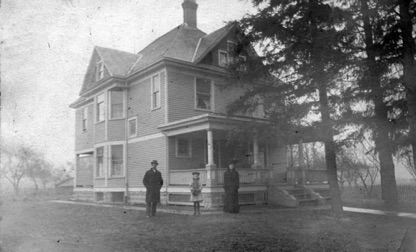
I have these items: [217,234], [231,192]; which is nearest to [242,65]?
[231,192]

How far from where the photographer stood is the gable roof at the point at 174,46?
18.5 meters

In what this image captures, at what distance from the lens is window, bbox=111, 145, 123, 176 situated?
1942 centimetres

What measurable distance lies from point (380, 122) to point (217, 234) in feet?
18.9

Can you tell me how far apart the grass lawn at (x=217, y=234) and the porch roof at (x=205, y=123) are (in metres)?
4.25

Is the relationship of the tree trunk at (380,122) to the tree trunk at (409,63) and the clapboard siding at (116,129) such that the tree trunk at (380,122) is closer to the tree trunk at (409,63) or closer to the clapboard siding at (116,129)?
the tree trunk at (409,63)

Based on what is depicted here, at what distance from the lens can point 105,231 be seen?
8875 millimetres

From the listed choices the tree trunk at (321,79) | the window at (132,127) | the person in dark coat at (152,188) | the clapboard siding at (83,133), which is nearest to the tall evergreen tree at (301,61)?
the tree trunk at (321,79)

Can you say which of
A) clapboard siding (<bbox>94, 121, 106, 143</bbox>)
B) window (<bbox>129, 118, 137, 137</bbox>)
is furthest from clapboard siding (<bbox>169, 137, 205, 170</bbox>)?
clapboard siding (<bbox>94, 121, 106, 143</bbox>)

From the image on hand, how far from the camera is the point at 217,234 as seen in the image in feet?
26.6

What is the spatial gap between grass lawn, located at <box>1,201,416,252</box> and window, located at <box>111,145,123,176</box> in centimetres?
812

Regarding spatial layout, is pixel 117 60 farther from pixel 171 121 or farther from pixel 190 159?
pixel 190 159

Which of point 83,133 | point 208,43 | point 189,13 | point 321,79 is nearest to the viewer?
point 321,79

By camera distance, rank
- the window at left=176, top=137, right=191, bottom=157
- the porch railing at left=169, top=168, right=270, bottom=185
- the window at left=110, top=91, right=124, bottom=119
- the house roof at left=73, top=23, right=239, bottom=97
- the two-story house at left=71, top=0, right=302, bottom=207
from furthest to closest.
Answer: the window at left=110, top=91, right=124, bottom=119 < the house roof at left=73, top=23, right=239, bottom=97 < the window at left=176, top=137, right=191, bottom=157 < the two-story house at left=71, top=0, right=302, bottom=207 < the porch railing at left=169, top=168, right=270, bottom=185

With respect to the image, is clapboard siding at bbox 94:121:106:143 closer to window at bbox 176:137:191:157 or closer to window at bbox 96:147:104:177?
window at bbox 96:147:104:177
